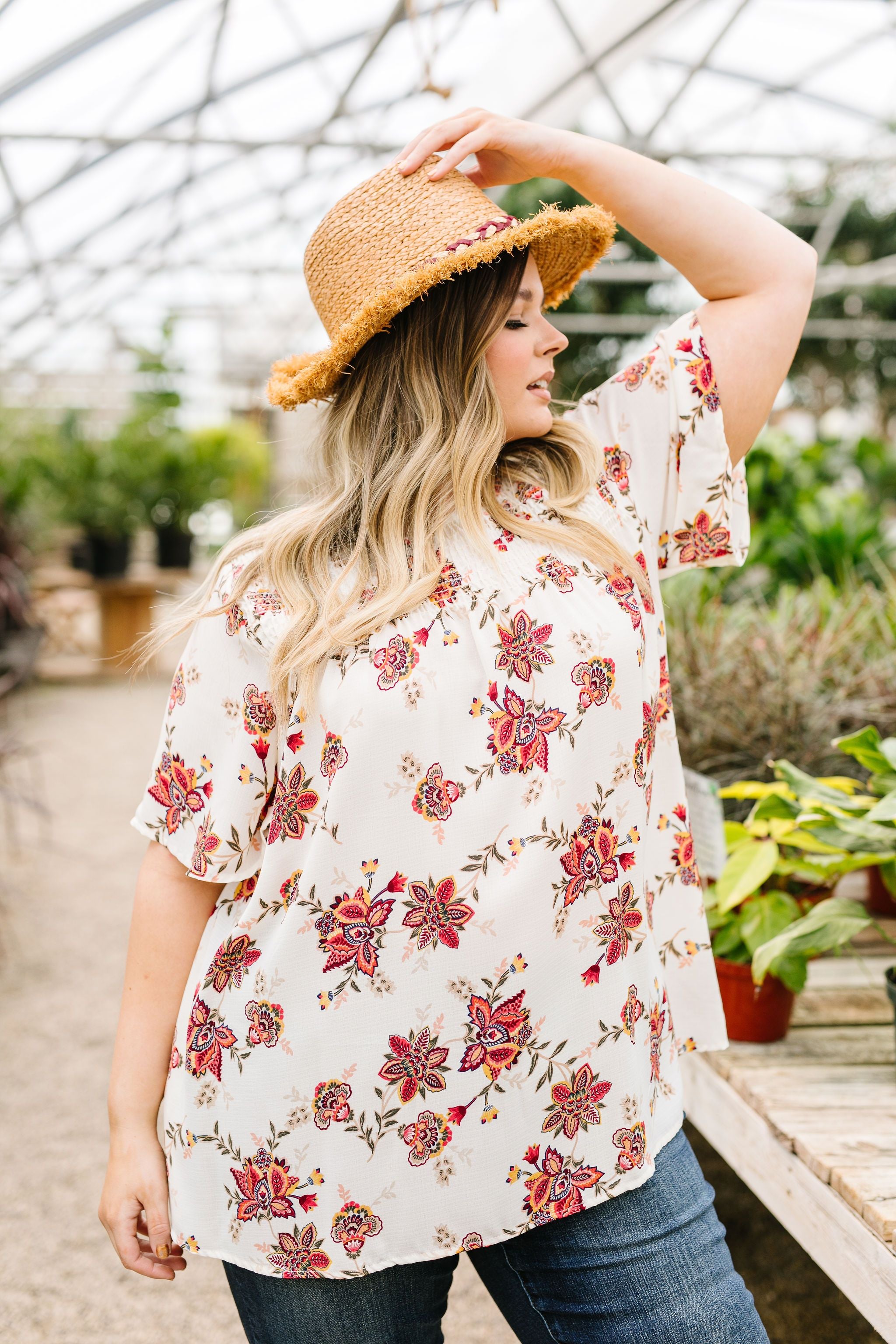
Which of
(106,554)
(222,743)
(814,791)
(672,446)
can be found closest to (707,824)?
(814,791)

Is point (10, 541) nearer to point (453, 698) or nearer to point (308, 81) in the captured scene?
point (308, 81)

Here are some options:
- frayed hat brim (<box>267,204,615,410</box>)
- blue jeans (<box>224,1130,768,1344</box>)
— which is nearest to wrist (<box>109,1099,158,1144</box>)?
blue jeans (<box>224,1130,768,1344</box>)

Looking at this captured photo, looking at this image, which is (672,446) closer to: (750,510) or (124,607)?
(750,510)

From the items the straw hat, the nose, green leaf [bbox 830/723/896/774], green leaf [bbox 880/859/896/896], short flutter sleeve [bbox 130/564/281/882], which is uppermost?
the straw hat

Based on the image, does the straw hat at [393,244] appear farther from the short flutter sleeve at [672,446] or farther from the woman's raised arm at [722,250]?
the short flutter sleeve at [672,446]

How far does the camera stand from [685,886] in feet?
3.91

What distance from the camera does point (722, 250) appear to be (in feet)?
4.09

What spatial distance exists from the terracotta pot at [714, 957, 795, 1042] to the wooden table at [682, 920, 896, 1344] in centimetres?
2

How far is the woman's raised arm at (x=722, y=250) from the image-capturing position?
1229mm

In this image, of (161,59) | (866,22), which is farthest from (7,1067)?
(866,22)

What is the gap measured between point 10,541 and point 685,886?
5.57 metres

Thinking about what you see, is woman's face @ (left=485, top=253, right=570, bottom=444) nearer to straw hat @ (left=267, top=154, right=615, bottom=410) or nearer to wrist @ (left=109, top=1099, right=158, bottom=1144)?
straw hat @ (left=267, top=154, right=615, bottom=410)

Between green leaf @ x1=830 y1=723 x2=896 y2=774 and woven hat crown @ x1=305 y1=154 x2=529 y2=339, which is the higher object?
woven hat crown @ x1=305 y1=154 x2=529 y2=339

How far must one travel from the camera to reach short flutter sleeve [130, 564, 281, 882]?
3.37 ft
